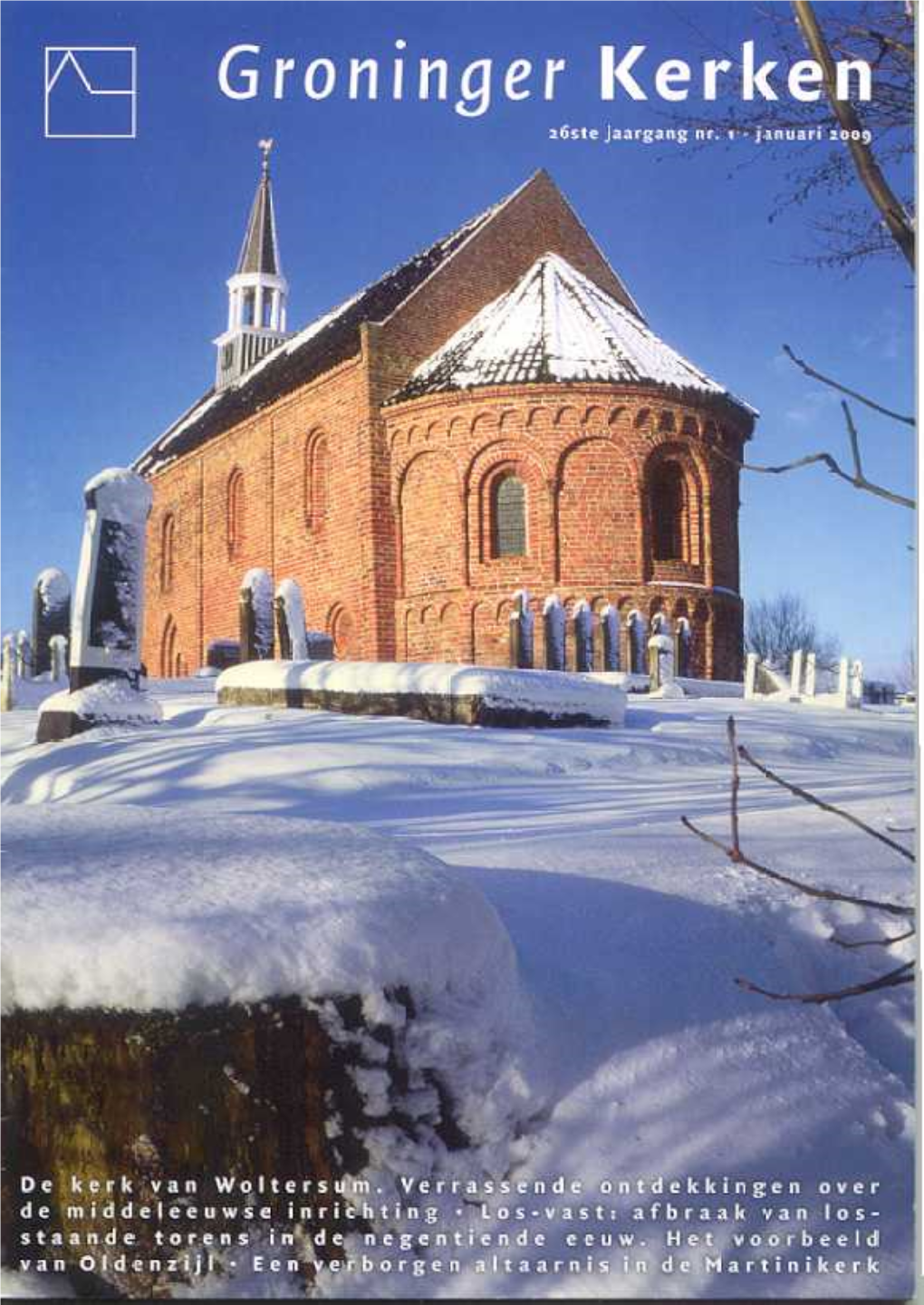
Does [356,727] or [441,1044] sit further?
[356,727]

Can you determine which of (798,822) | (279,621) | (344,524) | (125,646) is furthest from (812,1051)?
(344,524)

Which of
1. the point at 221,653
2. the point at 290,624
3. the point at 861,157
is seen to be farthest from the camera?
the point at 221,653

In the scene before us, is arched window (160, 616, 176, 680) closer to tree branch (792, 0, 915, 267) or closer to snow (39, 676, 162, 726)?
snow (39, 676, 162, 726)

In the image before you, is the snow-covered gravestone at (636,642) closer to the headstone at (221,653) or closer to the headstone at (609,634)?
the headstone at (609,634)

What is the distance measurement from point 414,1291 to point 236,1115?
0.58 meters

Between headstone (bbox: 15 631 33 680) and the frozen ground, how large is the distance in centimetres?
621

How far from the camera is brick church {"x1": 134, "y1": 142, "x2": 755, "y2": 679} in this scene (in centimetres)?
1021

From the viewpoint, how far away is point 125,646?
6.51m

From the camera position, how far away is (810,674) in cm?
719

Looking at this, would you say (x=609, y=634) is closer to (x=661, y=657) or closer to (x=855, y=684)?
Answer: (x=661, y=657)

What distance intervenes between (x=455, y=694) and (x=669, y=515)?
16.2ft

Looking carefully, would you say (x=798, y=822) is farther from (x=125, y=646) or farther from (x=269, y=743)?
(x=125, y=646)

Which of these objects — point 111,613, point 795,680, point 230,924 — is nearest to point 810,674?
point 795,680

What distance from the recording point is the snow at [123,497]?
6.18m
